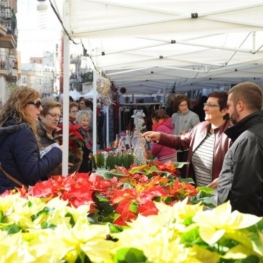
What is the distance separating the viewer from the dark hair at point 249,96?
256 centimetres

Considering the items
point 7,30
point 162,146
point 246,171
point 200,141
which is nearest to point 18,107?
point 200,141

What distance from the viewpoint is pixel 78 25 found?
3.34 metres

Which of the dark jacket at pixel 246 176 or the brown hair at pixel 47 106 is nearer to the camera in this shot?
the dark jacket at pixel 246 176

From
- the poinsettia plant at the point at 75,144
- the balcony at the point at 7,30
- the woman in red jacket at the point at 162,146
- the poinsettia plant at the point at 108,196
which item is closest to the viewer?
the poinsettia plant at the point at 108,196

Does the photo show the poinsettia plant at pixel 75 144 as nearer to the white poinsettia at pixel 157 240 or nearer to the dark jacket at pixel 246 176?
the dark jacket at pixel 246 176

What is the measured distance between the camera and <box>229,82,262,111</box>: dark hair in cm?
256

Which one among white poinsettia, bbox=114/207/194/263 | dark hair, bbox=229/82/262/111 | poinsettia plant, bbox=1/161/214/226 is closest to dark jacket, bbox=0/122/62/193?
poinsettia plant, bbox=1/161/214/226

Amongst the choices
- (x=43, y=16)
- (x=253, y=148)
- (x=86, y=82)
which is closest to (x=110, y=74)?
(x=86, y=82)

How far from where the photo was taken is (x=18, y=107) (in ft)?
9.98

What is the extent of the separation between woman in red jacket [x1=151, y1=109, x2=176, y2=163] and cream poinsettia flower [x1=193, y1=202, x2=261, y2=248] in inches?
182

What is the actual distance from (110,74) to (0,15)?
605cm

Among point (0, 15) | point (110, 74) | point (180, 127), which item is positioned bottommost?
point (180, 127)

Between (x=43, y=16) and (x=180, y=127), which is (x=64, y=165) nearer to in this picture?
(x=43, y=16)

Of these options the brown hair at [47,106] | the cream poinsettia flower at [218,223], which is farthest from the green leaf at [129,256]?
the brown hair at [47,106]
